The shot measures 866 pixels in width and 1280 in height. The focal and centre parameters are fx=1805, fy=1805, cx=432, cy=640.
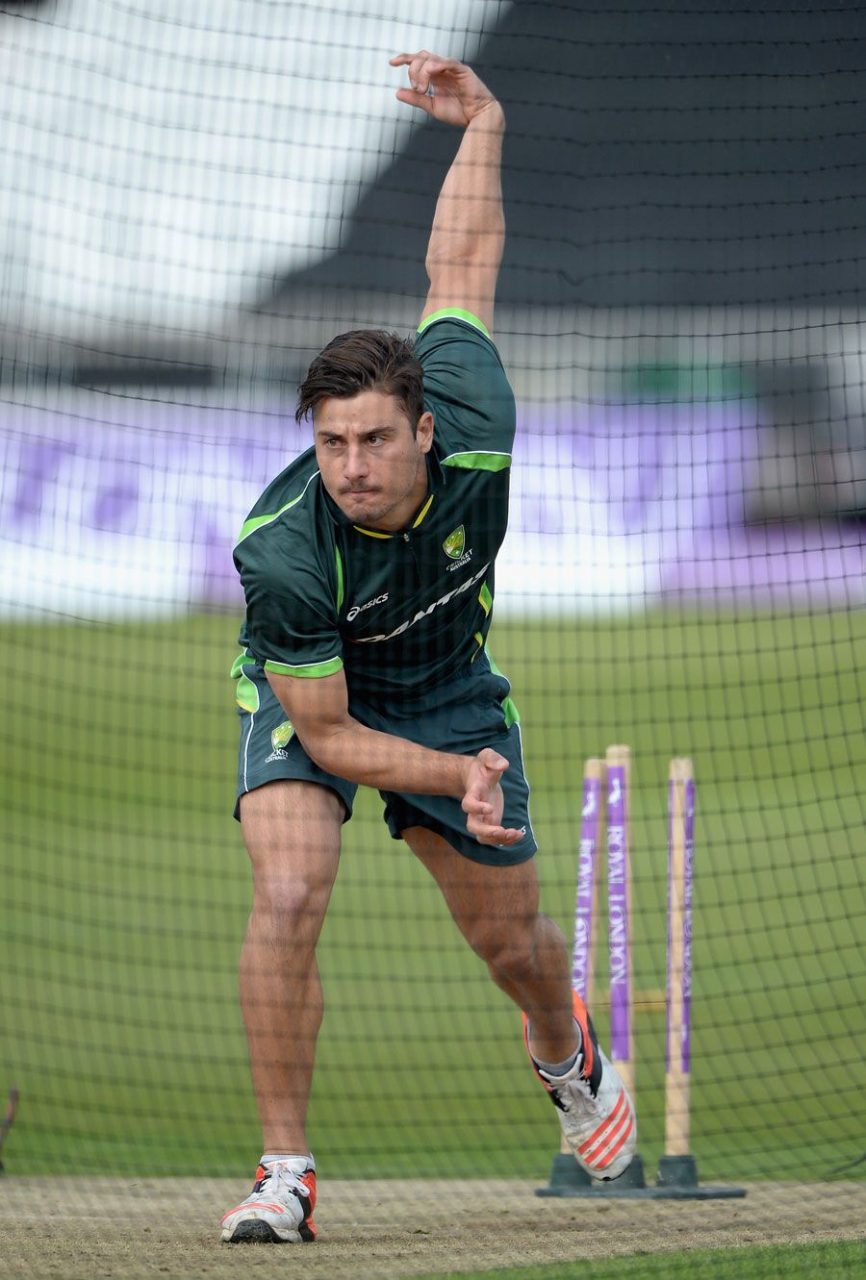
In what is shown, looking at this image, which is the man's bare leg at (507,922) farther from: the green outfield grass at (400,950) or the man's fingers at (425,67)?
the man's fingers at (425,67)

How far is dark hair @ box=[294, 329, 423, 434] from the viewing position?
12.4 feet

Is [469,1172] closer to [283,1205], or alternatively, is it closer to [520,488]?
[283,1205]

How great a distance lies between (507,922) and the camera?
14.0 feet

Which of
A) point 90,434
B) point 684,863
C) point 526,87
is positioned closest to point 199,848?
point 90,434

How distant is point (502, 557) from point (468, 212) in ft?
33.7

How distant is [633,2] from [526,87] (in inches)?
250

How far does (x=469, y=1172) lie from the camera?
553 centimetres

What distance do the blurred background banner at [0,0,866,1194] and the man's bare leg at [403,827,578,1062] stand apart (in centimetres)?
132

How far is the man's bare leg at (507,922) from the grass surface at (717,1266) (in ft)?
2.46

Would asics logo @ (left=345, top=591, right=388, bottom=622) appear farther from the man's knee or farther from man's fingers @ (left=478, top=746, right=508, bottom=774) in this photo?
the man's knee

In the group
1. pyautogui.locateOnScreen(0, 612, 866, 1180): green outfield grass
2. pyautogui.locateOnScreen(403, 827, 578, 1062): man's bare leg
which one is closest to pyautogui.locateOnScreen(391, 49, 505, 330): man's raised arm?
pyautogui.locateOnScreen(403, 827, 578, 1062): man's bare leg

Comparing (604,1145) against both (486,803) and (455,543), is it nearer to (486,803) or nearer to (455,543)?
(486,803)

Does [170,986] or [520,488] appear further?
[520,488]

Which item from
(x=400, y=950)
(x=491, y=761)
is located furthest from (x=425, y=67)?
(x=400, y=950)
